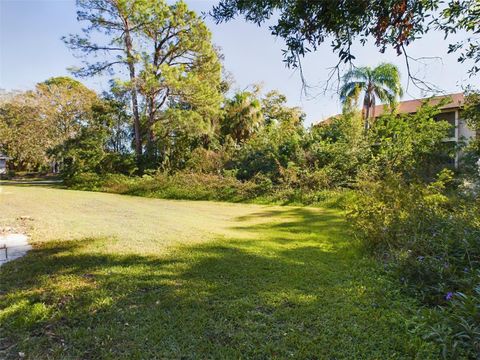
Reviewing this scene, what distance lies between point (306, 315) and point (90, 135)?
68.8ft

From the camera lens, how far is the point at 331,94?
143 inches

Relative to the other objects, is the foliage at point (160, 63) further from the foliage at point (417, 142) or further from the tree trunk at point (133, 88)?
the foliage at point (417, 142)

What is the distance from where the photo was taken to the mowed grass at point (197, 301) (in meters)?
2.42

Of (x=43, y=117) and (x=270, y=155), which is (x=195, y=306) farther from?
(x=43, y=117)

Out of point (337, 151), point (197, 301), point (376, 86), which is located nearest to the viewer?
point (197, 301)

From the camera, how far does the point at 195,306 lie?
10.0 feet

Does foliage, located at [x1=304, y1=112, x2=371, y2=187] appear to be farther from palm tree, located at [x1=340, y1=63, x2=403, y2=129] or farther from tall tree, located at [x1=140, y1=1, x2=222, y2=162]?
tall tree, located at [x1=140, y1=1, x2=222, y2=162]

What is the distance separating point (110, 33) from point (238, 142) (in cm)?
980

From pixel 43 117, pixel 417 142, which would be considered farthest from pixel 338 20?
pixel 43 117

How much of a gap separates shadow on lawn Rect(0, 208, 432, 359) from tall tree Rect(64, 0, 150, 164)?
51.0ft

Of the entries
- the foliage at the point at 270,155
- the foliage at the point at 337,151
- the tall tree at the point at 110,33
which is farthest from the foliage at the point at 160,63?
the foliage at the point at 337,151

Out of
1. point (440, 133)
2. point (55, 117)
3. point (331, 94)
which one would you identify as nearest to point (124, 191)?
point (331, 94)

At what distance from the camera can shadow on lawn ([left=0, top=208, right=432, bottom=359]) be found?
242cm

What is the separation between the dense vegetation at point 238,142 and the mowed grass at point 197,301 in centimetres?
83
